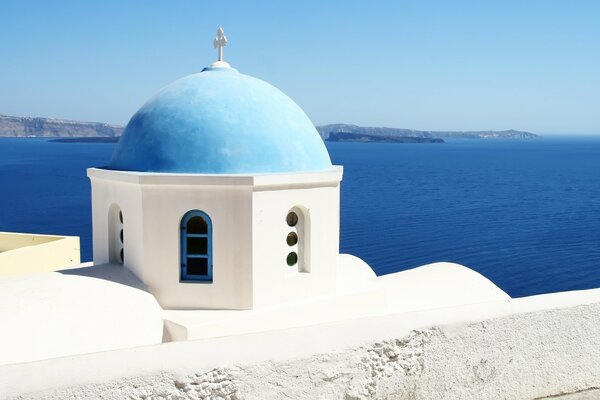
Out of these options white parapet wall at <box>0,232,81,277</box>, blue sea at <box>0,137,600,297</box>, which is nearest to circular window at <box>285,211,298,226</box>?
white parapet wall at <box>0,232,81,277</box>

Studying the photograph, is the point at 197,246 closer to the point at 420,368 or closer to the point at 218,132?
the point at 218,132

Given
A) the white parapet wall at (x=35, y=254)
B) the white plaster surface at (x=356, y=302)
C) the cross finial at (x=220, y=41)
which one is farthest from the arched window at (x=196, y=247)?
the white parapet wall at (x=35, y=254)

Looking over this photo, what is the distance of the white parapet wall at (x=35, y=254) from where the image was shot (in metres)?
12.4

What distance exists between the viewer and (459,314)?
18.4 feet

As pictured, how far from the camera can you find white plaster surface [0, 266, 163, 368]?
6000 mm

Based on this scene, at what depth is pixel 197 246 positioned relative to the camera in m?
8.01

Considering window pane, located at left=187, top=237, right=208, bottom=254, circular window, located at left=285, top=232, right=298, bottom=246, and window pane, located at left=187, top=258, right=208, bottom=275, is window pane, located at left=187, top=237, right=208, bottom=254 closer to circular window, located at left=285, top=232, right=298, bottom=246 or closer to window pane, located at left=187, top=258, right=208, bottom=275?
window pane, located at left=187, top=258, right=208, bottom=275

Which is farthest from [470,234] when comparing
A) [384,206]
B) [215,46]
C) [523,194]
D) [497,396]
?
[497,396]

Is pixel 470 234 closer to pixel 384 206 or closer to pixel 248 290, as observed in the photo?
pixel 384 206

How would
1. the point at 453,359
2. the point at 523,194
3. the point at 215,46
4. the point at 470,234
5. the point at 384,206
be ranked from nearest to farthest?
1. the point at 453,359
2. the point at 215,46
3. the point at 470,234
4. the point at 384,206
5. the point at 523,194

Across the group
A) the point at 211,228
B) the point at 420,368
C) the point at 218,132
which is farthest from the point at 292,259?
the point at 420,368

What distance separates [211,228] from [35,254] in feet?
23.0

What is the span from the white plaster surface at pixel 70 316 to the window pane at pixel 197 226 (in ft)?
3.24

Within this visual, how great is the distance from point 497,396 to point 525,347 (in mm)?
530
